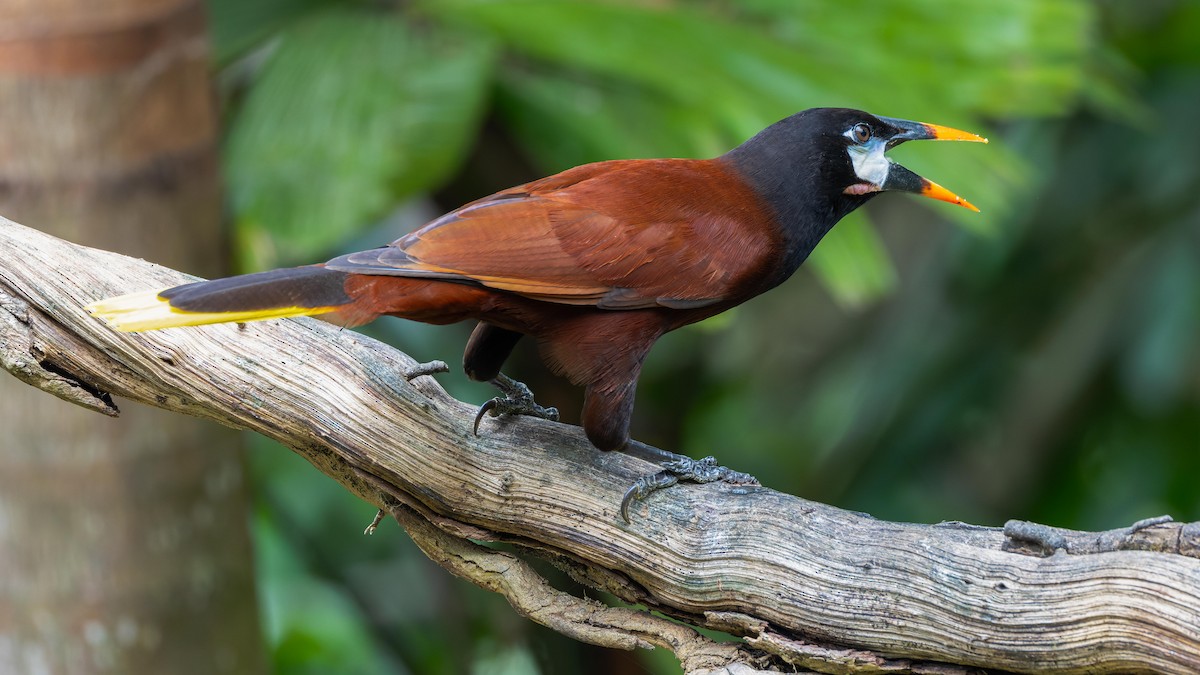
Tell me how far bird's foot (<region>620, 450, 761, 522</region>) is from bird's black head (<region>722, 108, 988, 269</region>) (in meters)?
0.56

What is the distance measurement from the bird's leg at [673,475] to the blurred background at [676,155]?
126 cm

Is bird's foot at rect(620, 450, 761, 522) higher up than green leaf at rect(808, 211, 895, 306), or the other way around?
green leaf at rect(808, 211, 895, 306)

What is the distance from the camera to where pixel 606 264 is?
2.70 metres

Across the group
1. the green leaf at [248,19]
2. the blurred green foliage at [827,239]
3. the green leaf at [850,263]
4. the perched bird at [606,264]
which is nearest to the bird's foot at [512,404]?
the perched bird at [606,264]

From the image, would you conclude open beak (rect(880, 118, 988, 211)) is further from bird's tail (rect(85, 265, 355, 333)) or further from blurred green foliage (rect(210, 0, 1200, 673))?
bird's tail (rect(85, 265, 355, 333))

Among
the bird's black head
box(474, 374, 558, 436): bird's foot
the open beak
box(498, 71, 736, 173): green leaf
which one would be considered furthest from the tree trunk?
Result: the open beak

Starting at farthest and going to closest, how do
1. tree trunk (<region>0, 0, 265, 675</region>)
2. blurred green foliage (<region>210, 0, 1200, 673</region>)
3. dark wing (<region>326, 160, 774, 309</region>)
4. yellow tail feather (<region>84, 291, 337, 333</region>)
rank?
blurred green foliage (<region>210, 0, 1200, 673</region>)
tree trunk (<region>0, 0, 265, 675</region>)
dark wing (<region>326, 160, 774, 309</region>)
yellow tail feather (<region>84, 291, 337, 333</region>)

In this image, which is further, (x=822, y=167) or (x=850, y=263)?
(x=850, y=263)

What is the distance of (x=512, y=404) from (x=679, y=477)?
460 mm

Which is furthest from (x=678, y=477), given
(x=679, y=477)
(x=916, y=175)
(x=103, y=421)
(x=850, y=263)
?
(x=103, y=421)

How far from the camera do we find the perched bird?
247 centimetres

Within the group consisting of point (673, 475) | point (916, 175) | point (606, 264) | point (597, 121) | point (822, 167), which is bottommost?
point (673, 475)

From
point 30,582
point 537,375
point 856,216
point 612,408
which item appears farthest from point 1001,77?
point 30,582

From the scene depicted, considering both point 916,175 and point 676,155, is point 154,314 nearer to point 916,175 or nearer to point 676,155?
point 916,175
